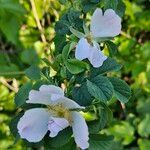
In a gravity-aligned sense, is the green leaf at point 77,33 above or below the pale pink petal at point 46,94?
above

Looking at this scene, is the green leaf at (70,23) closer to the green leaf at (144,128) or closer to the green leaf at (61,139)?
the green leaf at (61,139)

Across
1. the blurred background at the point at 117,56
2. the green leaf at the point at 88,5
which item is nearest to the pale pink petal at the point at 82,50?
the green leaf at the point at 88,5

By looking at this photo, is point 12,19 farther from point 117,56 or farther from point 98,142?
point 98,142

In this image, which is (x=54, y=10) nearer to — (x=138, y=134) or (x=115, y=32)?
(x=138, y=134)

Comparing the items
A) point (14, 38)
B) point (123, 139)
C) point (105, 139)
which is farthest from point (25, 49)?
point (105, 139)

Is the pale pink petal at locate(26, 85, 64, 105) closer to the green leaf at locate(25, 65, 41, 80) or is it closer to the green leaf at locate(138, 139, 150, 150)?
the green leaf at locate(25, 65, 41, 80)

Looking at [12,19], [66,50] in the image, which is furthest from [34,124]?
[12,19]
